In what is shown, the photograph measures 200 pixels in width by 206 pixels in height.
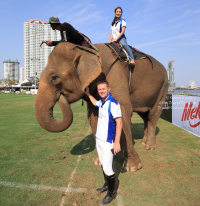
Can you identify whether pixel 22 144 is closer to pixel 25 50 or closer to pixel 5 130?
pixel 5 130

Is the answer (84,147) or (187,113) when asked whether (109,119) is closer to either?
(84,147)

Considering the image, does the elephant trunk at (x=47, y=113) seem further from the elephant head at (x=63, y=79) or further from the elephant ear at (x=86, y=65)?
the elephant ear at (x=86, y=65)

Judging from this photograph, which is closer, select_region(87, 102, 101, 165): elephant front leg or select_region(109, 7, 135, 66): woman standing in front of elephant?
select_region(87, 102, 101, 165): elephant front leg

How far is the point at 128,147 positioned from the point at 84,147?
1.82m

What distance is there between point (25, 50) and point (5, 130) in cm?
11814

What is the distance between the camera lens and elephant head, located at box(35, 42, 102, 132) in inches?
119

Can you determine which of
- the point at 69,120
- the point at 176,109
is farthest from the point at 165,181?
the point at 176,109

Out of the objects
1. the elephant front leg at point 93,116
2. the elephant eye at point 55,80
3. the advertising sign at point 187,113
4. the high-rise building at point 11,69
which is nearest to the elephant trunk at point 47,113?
the elephant eye at point 55,80

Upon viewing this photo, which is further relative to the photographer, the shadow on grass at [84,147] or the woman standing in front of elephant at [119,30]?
the shadow on grass at [84,147]

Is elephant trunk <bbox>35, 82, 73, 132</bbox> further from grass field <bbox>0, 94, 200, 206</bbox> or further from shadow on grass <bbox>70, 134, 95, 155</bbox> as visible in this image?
shadow on grass <bbox>70, 134, 95, 155</bbox>

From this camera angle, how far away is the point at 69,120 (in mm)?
3146

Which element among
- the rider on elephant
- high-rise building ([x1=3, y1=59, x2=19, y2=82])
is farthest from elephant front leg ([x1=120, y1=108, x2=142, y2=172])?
high-rise building ([x1=3, y1=59, x2=19, y2=82])

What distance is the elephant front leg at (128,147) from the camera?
3457 millimetres

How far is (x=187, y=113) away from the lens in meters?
7.05
